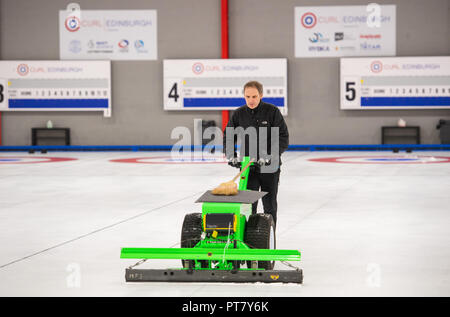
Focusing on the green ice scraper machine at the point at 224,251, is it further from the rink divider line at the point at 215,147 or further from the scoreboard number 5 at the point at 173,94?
the scoreboard number 5 at the point at 173,94

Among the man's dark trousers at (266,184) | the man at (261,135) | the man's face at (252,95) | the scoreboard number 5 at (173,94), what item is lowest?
the man's dark trousers at (266,184)

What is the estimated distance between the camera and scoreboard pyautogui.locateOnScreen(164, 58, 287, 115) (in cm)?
1655

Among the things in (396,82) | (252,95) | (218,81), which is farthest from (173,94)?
(252,95)

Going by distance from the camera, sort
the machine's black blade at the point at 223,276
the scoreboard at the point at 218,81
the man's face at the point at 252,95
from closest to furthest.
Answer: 1. the machine's black blade at the point at 223,276
2. the man's face at the point at 252,95
3. the scoreboard at the point at 218,81

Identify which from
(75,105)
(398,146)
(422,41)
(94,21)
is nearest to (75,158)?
(75,105)

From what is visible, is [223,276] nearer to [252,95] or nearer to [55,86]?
[252,95]

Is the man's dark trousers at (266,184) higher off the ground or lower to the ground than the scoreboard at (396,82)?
lower

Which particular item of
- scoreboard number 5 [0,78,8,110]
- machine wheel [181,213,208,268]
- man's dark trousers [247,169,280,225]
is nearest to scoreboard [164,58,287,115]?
scoreboard number 5 [0,78,8,110]

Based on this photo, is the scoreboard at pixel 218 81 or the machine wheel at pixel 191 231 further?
the scoreboard at pixel 218 81

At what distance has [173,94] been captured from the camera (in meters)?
16.8

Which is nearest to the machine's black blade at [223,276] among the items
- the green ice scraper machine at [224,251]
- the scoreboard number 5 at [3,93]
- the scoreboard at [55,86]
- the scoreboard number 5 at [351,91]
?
the green ice scraper machine at [224,251]

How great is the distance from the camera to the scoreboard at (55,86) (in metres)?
17.0

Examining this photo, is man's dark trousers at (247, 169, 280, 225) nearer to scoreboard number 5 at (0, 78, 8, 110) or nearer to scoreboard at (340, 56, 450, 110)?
scoreboard at (340, 56, 450, 110)
